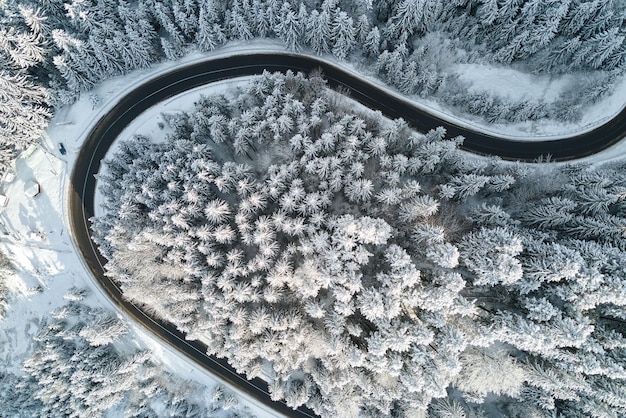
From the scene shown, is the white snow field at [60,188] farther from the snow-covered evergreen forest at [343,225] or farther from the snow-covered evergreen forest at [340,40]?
the snow-covered evergreen forest at [343,225]

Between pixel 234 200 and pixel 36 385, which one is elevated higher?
pixel 234 200

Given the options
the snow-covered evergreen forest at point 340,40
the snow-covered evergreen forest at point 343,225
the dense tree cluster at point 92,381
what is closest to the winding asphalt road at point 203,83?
the snow-covered evergreen forest at point 340,40

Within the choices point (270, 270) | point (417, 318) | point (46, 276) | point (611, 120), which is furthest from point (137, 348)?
point (611, 120)

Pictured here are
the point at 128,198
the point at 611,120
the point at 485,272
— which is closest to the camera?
the point at 485,272

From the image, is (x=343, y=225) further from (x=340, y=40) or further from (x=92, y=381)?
(x=92, y=381)

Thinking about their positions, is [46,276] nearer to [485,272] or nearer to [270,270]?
[270,270]

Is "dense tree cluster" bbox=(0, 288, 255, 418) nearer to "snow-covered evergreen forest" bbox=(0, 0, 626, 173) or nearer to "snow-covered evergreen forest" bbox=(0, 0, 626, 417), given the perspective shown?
"snow-covered evergreen forest" bbox=(0, 0, 626, 417)
